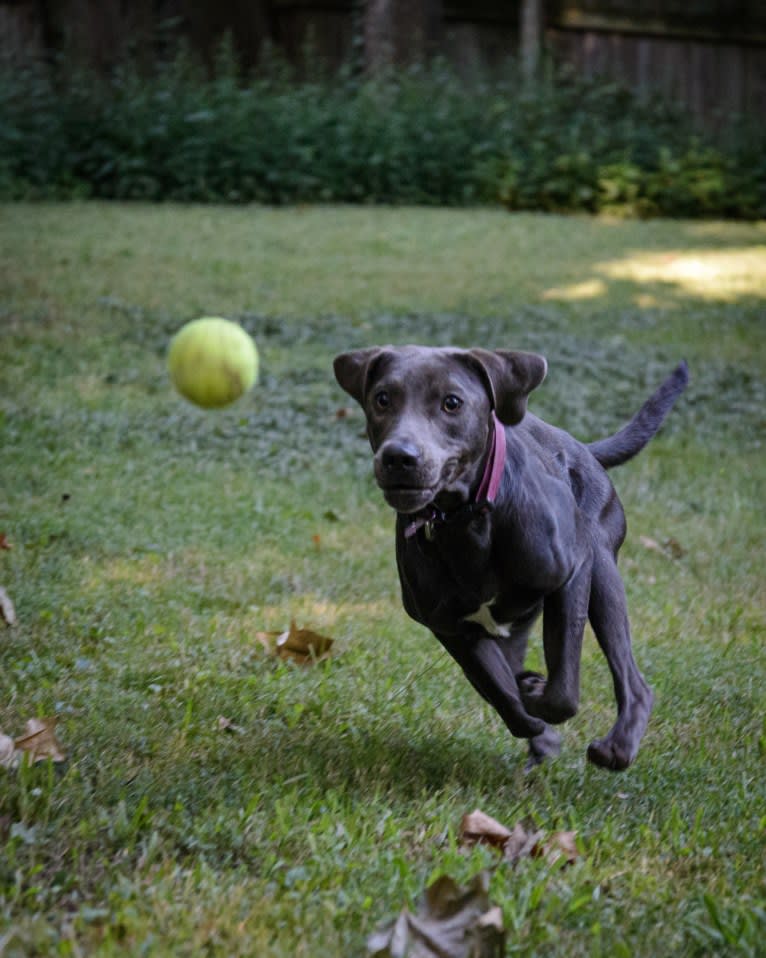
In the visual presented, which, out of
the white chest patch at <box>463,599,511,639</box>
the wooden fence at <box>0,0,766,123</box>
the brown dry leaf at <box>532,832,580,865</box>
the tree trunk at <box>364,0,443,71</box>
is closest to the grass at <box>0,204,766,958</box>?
the brown dry leaf at <box>532,832,580,865</box>

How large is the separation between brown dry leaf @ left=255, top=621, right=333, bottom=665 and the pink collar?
1.03 m

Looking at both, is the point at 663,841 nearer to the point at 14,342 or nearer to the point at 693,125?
the point at 14,342

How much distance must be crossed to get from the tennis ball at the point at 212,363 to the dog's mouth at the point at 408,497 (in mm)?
1700

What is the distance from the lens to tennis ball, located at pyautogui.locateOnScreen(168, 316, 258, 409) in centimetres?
444

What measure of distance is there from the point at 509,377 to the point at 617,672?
89cm

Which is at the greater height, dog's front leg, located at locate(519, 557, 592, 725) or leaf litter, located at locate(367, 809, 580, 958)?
leaf litter, located at locate(367, 809, 580, 958)

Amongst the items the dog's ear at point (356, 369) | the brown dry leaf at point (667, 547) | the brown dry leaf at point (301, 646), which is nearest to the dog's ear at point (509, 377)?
the dog's ear at point (356, 369)

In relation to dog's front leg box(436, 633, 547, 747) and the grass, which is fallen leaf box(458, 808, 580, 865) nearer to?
the grass

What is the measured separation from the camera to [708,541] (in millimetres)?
5715

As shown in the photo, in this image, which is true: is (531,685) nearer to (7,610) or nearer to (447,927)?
(447,927)

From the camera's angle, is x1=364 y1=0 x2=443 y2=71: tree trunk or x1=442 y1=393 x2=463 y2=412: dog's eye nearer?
x1=442 y1=393 x2=463 y2=412: dog's eye

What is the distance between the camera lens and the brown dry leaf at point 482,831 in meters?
2.91

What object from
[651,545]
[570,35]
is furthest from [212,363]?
[570,35]

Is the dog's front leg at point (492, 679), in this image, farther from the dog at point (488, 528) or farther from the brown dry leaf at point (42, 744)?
the brown dry leaf at point (42, 744)
